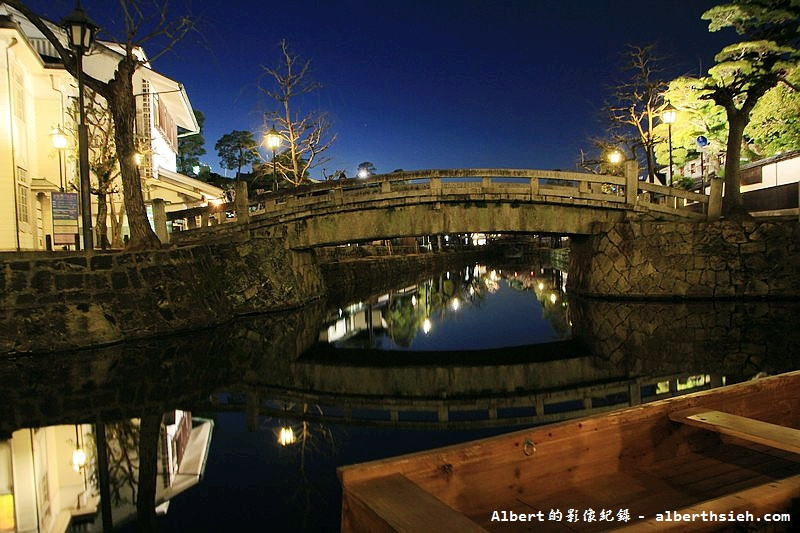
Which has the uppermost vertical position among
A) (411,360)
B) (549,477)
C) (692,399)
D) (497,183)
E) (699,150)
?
(699,150)

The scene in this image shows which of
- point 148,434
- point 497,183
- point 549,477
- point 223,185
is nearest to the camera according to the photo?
point 549,477

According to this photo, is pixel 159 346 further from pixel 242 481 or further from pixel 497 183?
pixel 497 183

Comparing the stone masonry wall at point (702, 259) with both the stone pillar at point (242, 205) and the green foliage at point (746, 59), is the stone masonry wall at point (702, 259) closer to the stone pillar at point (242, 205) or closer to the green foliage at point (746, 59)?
the green foliage at point (746, 59)

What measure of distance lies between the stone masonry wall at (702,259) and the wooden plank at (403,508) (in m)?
14.1

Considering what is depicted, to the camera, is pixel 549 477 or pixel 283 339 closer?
pixel 549 477

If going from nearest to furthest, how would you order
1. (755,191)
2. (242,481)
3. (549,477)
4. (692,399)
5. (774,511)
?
1. (774,511)
2. (549,477)
3. (692,399)
4. (242,481)
5. (755,191)

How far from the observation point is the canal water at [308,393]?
4.26 m

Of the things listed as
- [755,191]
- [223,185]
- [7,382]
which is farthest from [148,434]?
[223,185]

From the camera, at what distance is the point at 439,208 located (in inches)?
582

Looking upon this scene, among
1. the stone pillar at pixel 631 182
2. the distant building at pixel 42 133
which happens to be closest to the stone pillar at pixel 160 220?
the distant building at pixel 42 133

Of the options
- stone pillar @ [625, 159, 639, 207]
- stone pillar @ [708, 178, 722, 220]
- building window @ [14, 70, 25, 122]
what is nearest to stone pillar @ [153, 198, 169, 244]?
building window @ [14, 70, 25, 122]

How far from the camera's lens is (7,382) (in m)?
7.68

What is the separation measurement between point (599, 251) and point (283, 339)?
950 centimetres

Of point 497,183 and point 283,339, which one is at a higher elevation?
point 497,183
